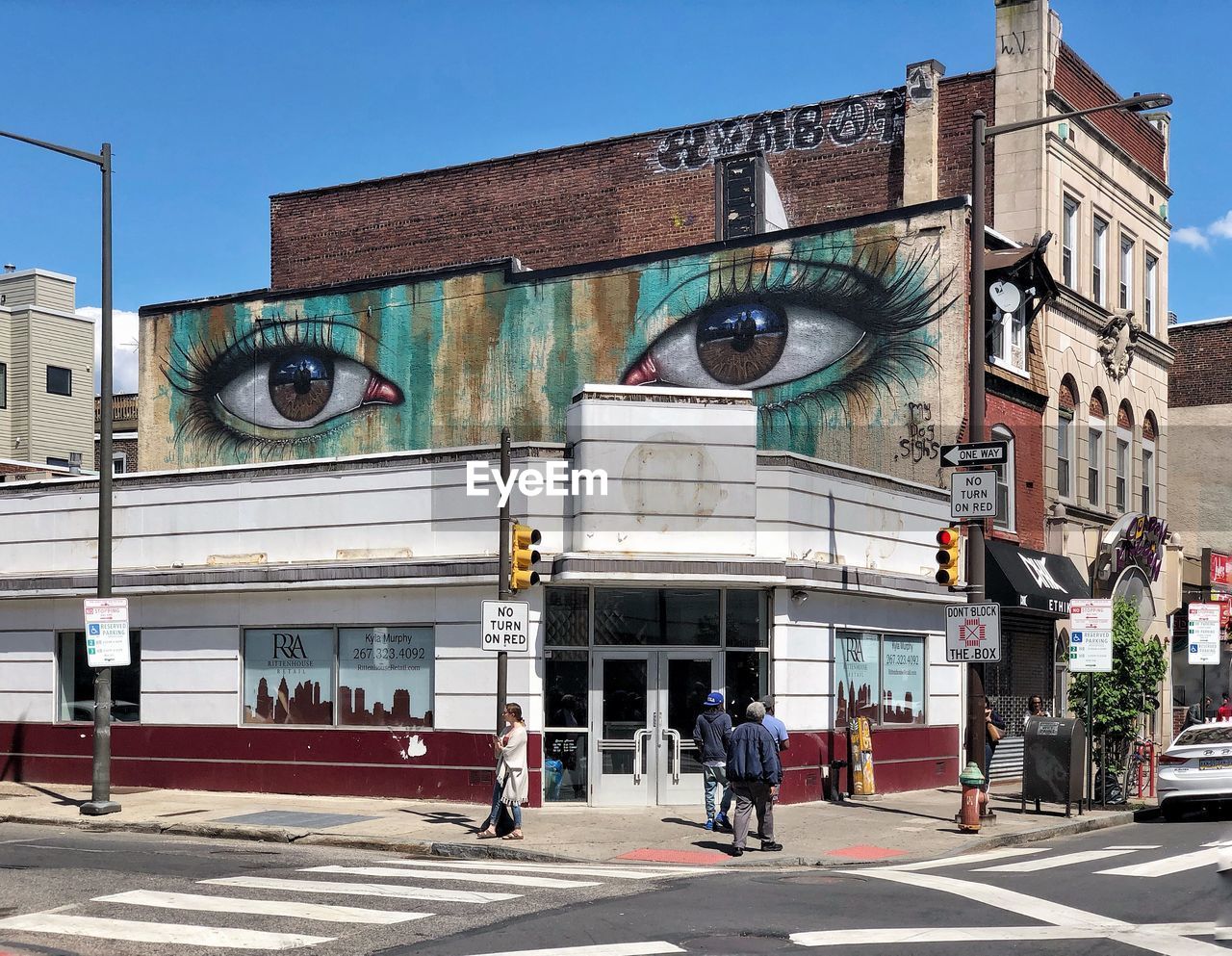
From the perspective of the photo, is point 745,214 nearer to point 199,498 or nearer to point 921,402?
point 921,402

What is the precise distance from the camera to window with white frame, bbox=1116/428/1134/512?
3653 cm

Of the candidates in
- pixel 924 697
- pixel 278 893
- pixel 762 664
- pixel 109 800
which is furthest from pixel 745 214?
pixel 278 893

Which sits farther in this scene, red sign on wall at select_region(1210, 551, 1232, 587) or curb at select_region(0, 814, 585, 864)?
red sign on wall at select_region(1210, 551, 1232, 587)

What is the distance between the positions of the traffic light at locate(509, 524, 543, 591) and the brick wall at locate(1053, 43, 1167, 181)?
19.5 meters

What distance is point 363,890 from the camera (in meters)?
13.9

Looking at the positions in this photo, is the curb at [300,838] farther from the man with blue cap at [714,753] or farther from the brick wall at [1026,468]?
the brick wall at [1026,468]

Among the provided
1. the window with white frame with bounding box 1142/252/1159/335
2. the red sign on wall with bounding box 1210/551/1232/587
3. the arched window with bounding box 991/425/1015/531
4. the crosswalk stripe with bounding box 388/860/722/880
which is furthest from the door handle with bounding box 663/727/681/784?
the red sign on wall with bounding box 1210/551/1232/587

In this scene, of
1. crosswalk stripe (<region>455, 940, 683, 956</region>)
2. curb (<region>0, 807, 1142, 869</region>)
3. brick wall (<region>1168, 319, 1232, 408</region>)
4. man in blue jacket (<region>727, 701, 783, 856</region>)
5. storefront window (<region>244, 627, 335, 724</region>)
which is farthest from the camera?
brick wall (<region>1168, 319, 1232, 408</region>)

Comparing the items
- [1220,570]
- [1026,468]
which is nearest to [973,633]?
[1026,468]

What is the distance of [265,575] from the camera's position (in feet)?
76.7

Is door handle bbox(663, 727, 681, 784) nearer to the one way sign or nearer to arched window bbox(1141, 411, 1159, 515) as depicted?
the one way sign

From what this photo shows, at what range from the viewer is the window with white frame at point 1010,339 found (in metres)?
30.2

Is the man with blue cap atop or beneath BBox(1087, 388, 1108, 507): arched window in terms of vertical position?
beneath

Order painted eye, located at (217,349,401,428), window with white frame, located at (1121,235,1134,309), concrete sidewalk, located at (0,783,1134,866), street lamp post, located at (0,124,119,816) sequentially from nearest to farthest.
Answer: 1. concrete sidewalk, located at (0,783,1134,866)
2. street lamp post, located at (0,124,119,816)
3. painted eye, located at (217,349,401,428)
4. window with white frame, located at (1121,235,1134,309)
